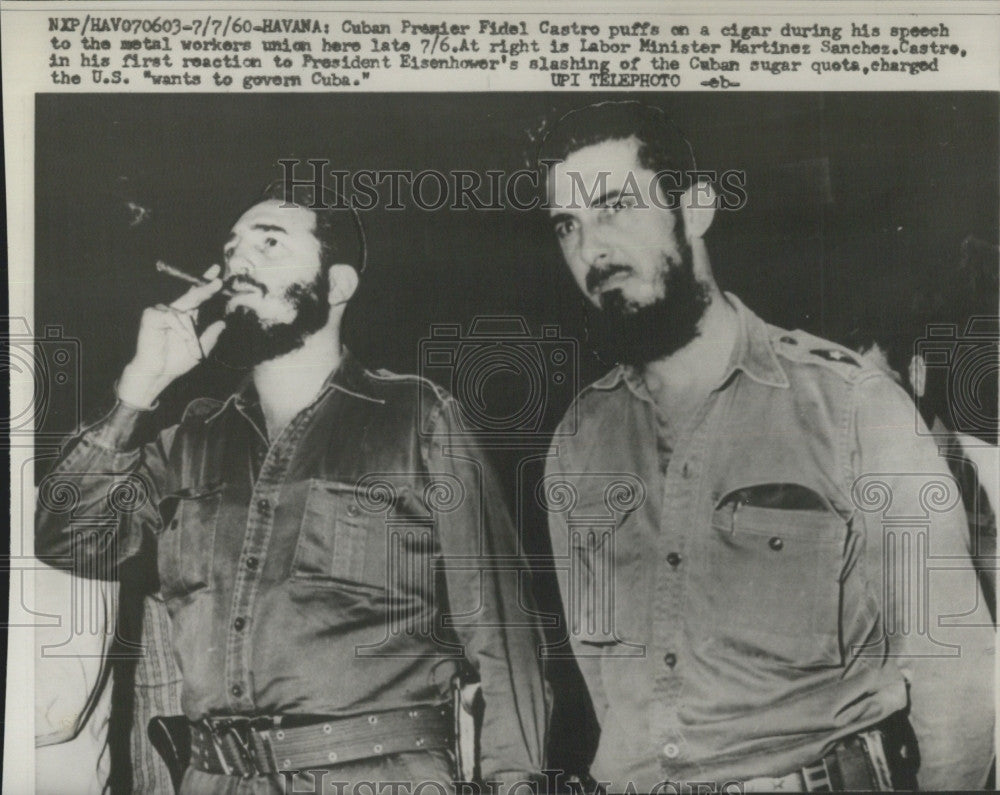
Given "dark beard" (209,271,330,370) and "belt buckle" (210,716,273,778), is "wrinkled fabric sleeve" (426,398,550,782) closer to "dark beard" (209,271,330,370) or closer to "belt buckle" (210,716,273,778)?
"dark beard" (209,271,330,370)

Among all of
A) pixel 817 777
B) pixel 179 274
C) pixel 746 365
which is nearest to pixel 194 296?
pixel 179 274

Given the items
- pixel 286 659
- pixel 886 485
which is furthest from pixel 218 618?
pixel 886 485

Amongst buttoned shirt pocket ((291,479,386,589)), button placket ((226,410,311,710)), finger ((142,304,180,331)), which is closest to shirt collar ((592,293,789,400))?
buttoned shirt pocket ((291,479,386,589))

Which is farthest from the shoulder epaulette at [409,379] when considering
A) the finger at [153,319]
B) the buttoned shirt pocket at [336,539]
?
the finger at [153,319]

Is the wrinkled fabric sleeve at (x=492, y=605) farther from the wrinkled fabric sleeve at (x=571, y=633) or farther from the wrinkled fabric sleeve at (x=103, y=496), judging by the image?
the wrinkled fabric sleeve at (x=103, y=496)

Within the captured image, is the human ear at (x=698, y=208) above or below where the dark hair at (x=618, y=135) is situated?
below

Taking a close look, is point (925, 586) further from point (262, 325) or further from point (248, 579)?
point (262, 325)

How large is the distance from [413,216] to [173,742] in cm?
161

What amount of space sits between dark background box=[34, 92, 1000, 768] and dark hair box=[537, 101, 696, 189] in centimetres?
4

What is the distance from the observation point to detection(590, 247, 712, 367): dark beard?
2.83 metres

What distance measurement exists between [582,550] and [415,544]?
18.3 inches

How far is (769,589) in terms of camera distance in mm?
2756

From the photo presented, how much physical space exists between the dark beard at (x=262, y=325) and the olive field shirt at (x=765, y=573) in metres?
0.76

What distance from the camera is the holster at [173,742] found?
109 inches
